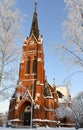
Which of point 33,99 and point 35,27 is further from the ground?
point 35,27

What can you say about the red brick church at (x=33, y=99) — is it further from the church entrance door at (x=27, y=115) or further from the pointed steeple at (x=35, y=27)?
the pointed steeple at (x=35, y=27)

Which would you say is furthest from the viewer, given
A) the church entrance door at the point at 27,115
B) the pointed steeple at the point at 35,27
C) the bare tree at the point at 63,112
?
the pointed steeple at the point at 35,27

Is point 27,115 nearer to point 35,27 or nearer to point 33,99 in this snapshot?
point 33,99

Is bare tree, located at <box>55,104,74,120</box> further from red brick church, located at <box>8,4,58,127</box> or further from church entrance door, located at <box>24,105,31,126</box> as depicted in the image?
church entrance door, located at <box>24,105,31,126</box>

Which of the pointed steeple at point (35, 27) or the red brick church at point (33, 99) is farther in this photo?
the pointed steeple at point (35, 27)

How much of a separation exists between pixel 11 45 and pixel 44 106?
3136 cm

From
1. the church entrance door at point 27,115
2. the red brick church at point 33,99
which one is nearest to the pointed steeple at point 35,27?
the red brick church at point 33,99

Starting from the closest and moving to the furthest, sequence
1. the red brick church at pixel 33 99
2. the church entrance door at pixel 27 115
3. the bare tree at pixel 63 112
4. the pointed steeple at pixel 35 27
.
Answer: the red brick church at pixel 33 99, the church entrance door at pixel 27 115, the bare tree at pixel 63 112, the pointed steeple at pixel 35 27

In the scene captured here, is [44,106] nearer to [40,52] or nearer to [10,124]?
[10,124]

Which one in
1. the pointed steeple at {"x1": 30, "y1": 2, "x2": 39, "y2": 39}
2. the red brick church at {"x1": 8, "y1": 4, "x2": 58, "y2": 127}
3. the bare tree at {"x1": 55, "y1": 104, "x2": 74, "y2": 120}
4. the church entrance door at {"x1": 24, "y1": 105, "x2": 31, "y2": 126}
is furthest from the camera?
the pointed steeple at {"x1": 30, "y1": 2, "x2": 39, "y2": 39}

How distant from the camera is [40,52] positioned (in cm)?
5069

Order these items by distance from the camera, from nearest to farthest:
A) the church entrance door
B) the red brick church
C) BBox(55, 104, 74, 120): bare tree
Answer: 1. the red brick church
2. the church entrance door
3. BBox(55, 104, 74, 120): bare tree

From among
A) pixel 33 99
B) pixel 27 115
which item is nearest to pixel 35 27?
pixel 33 99

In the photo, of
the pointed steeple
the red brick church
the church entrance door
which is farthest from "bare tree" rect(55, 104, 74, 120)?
the pointed steeple
